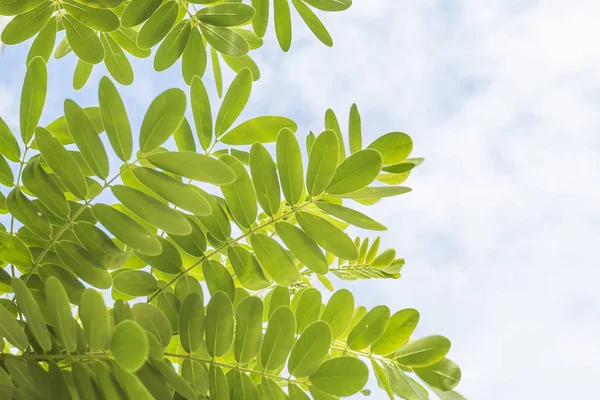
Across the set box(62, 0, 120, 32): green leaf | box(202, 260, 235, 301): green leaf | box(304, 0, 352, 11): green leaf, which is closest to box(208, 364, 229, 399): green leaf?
box(202, 260, 235, 301): green leaf

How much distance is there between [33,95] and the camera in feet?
2.51

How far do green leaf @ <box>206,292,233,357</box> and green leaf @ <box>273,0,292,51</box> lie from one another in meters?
0.66

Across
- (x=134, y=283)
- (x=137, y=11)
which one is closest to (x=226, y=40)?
(x=137, y=11)

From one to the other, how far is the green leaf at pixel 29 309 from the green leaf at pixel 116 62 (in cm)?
78

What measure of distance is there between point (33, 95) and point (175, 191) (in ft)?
0.94

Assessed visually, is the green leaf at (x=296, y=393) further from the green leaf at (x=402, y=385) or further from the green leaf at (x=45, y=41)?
the green leaf at (x=45, y=41)

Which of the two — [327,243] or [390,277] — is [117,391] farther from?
[390,277]

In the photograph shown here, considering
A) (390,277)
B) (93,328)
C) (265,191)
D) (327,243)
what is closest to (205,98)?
(265,191)

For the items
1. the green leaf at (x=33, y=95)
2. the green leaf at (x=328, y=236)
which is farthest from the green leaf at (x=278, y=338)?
the green leaf at (x=33, y=95)

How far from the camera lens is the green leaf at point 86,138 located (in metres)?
0.66

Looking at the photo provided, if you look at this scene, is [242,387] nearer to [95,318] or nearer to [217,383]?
[217,383]

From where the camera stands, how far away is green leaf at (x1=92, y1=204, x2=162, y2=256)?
0.65m

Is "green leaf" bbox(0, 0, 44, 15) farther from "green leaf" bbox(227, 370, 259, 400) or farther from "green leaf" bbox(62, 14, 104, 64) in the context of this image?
"green leaf" bbox(227, 370, 259, 400)

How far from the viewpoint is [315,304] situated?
86 cm
